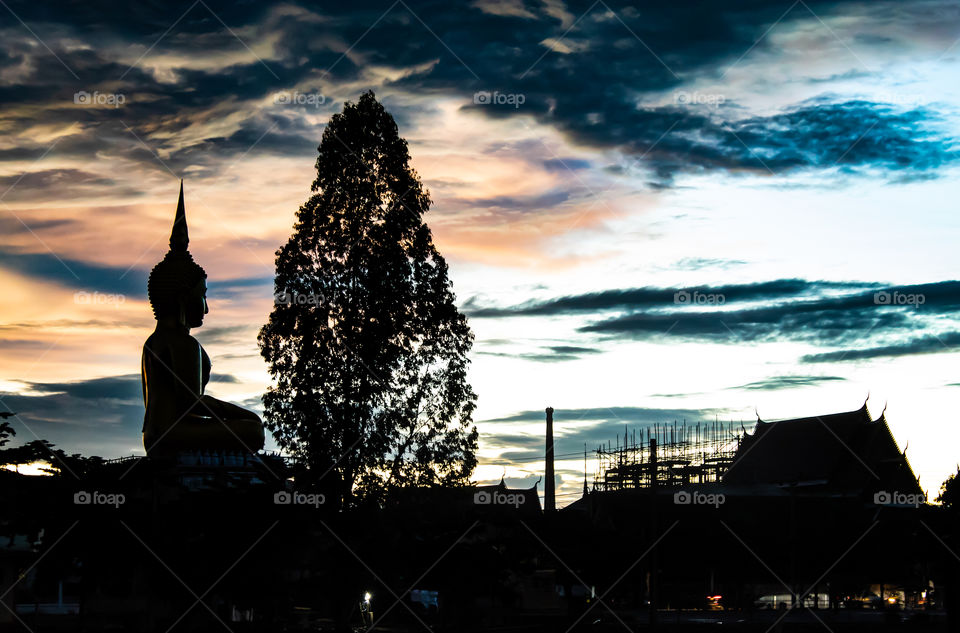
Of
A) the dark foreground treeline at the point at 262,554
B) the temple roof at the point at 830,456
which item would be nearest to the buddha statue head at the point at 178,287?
the dark foreground treeline at the point at 262,554

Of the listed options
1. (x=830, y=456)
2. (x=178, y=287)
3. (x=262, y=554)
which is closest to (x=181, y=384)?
(x=178, y=287)

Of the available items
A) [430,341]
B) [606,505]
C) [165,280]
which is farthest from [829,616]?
[165,280]

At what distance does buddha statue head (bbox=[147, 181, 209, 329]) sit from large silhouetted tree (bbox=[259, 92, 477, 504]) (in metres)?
2.69

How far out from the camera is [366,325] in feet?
124

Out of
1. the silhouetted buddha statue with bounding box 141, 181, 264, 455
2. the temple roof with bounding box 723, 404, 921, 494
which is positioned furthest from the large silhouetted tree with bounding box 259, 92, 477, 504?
the temple roof with bounding box 723, 404, 921, 494

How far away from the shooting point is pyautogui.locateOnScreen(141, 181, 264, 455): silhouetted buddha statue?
35.5m

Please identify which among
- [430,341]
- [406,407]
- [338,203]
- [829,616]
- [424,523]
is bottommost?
[829,616]

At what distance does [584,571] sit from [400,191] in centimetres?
1932

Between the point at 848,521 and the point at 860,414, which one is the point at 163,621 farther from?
the point at 860,414

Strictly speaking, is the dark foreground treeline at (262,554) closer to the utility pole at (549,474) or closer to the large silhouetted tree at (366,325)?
the large silhouetted tree at (366,325)

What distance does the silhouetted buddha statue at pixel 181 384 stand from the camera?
35.5 meters

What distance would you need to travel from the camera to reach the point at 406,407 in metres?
37.5

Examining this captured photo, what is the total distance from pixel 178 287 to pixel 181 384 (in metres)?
3.31

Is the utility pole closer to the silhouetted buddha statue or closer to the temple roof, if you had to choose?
the temple roof
